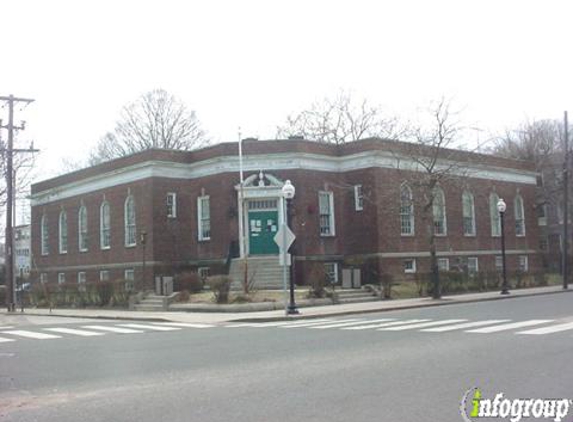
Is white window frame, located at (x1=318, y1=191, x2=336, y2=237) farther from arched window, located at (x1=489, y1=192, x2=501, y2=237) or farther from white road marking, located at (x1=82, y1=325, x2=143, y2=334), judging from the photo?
white road marking, located at (x1=82, y1=325, x2=143, y2=334)

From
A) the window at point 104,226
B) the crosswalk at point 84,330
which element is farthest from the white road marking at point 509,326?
the window at point 104,226

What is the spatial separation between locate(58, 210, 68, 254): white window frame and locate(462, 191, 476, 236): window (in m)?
26.3

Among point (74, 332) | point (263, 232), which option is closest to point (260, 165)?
point (263, 232)

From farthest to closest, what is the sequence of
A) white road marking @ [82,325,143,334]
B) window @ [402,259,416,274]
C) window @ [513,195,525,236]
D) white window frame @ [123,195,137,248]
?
1. window @ [513,195,525,236]
2. white window frame @ [123,195,137,248]
3. window @ [402,259,416,274]
4. white road marking @ [82,325,143,334]

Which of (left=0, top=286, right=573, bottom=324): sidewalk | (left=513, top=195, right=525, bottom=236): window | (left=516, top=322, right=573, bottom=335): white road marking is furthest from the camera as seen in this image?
(left=513, top=195, right=525, bottom=236): window

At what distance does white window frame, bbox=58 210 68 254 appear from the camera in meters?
46.0

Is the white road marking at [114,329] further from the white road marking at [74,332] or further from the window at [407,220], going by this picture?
the window at [407,220]

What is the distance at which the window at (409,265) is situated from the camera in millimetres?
37844

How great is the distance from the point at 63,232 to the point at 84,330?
90.2 feet

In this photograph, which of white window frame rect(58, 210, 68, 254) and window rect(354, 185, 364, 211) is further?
white window frame rect(58, 210, 68, 254)

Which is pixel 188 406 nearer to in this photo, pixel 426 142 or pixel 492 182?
pixel 426 142

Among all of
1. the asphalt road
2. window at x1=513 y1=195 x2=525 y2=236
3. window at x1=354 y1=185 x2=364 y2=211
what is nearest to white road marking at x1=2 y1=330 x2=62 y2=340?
the asphalt road

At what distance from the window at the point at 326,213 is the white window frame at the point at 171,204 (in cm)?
814

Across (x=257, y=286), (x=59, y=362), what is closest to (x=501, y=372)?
(x=59, y=362)
